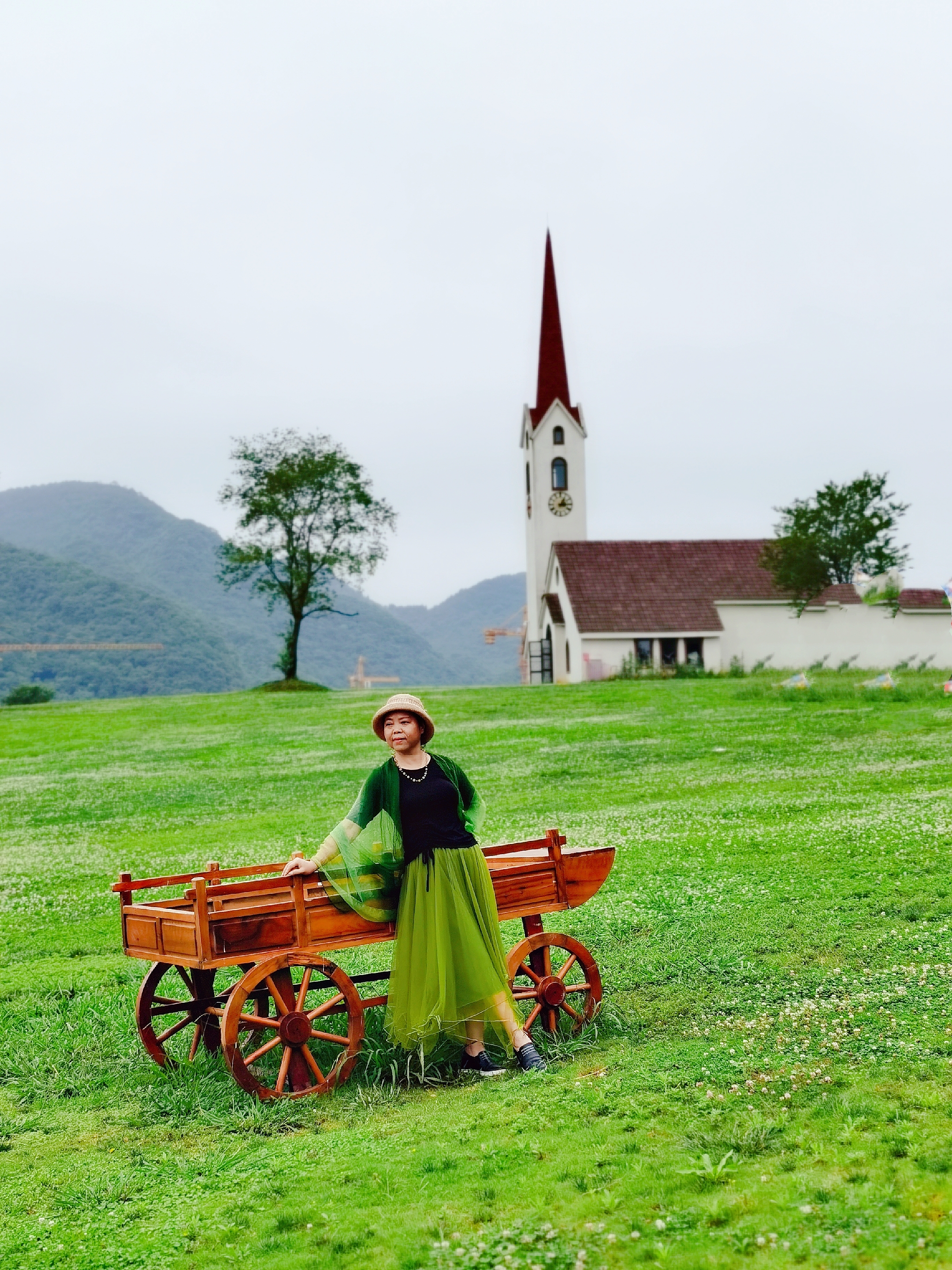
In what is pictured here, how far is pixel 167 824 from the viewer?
19578 mm

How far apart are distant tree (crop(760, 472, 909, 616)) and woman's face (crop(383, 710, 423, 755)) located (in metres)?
51.8

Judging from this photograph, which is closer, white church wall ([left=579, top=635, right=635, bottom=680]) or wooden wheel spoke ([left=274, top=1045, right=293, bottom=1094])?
wooden wheel spoke ([left=274, top=1045, right=293, bottom=1094])

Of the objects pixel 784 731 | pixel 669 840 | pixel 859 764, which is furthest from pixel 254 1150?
pixel 784 731

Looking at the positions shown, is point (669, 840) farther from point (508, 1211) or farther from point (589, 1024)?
point (508, 1211)

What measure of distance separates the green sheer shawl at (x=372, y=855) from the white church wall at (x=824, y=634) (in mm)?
51955

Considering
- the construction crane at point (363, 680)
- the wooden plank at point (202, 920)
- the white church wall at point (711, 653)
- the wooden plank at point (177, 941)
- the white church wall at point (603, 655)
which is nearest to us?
A: the wooden plank at point (202, 920)

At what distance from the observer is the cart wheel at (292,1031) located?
7.26 metres

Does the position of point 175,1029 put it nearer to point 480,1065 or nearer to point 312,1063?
point 312,1063

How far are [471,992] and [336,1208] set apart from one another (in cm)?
217

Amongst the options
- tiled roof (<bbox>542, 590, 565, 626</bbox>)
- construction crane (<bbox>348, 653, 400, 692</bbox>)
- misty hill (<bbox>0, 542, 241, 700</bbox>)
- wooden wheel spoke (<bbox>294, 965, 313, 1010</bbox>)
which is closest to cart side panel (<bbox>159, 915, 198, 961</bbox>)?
wooden wheel spoke (<bbox>294, 965, 313, 1010</bbox>)

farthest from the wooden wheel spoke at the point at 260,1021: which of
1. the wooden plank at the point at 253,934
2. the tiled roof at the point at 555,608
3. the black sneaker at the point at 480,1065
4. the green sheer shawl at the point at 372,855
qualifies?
the tiled roof at the point at 555,608

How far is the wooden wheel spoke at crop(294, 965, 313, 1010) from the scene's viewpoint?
24.8 ft

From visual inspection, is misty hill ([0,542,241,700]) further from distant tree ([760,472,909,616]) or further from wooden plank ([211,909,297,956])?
wooden plank ([211,909,297,956])

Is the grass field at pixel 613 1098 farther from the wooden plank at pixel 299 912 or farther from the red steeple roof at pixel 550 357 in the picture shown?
the red steeple roof at pixel 550 357
